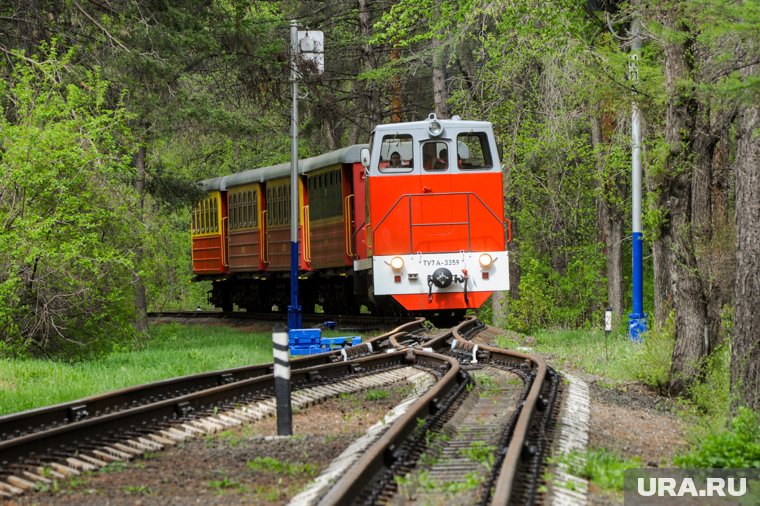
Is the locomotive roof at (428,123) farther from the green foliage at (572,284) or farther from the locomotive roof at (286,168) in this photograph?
the green foliage at (572,284)

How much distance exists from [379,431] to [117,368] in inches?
283

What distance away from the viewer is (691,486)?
22.7 feet

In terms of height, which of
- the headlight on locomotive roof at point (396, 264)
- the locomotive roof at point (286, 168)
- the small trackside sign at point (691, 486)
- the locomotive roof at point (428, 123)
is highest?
the locomotive roof at point (428, 123)

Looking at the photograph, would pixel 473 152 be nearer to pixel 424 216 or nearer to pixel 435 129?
pixel 435 129

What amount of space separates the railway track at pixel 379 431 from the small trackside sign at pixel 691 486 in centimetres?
63

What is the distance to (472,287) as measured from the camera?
18.7 m

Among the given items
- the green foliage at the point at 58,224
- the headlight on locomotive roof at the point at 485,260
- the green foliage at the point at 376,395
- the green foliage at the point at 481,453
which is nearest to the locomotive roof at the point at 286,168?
the headlight on locomotive roof at the point at 485,260

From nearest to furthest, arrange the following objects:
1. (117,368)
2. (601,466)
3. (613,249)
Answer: (601,466) < (117,368) < (613,249)

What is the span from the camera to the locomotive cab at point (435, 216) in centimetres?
1850

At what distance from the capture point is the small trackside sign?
256 inches

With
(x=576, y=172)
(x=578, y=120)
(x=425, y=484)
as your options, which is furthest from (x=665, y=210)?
(x=576, y=172)

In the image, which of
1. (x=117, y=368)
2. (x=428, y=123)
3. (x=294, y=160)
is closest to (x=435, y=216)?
(x=428, y=123)

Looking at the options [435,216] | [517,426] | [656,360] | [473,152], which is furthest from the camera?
[473,152]

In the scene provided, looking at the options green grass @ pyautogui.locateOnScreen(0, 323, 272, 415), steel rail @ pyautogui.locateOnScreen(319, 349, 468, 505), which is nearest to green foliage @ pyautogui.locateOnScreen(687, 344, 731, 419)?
steel rail @ pyautogui.locateOnScreen(319, 349, 468, 505)
